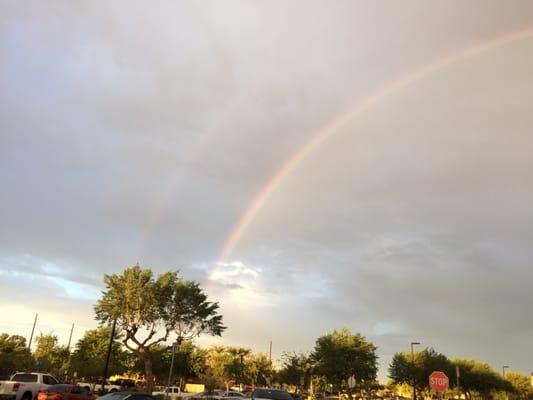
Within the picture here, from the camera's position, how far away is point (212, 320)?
2160 inches

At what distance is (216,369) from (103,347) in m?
28.2

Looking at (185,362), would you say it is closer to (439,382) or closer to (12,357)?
(12,357)

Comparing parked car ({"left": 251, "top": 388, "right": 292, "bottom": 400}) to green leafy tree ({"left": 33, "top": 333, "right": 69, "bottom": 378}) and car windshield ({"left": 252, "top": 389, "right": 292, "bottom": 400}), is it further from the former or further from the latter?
green leafy tree ({"left": 33, "top": 333, "right": 69, "bottom": 378})

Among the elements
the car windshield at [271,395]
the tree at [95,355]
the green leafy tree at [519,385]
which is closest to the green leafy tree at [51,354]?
the tree at [95,355]

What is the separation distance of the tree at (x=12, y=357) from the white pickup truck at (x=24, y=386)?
1757 inches

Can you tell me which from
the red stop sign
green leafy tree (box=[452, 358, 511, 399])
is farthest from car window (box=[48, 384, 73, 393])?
green leafy tree (box=[452, 358, 511, 399])

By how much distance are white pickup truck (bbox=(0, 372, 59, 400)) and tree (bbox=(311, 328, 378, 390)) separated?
4170 cm

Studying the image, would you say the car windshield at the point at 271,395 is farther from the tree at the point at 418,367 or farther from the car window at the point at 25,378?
the tree at the point at 418,367

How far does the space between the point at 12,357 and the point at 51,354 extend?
22.5 m

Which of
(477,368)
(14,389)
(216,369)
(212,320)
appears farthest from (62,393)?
(477,368)

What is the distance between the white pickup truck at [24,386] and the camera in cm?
2558

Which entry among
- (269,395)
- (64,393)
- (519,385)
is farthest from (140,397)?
(519,385)

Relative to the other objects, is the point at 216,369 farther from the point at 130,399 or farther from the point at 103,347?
the point at 130,399

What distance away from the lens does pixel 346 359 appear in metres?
63.2
